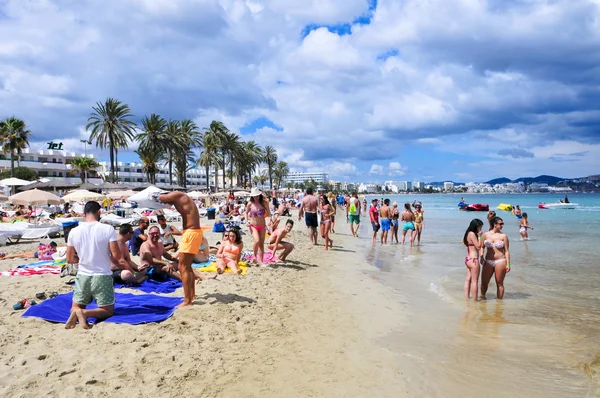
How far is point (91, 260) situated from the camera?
4.20m

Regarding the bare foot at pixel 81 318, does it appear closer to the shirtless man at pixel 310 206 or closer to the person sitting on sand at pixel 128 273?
the person sitting on sand at pixel 128 273

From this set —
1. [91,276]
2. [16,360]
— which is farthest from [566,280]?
[16,360]

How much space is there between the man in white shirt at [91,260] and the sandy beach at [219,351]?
0.22 metres

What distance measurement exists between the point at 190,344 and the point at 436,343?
110 inches

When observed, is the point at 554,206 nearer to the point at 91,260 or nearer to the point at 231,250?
the point at 231,250

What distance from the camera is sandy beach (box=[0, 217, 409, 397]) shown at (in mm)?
3133

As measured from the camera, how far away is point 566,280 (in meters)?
8.31

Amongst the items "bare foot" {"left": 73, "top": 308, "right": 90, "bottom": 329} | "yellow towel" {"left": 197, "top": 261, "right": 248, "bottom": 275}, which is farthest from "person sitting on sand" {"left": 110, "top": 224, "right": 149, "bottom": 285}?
"bare foot" {"left": 73, "top": 308, "right": 90, "bottom": 329}

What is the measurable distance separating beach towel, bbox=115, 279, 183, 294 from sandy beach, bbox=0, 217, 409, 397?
240 millimetres

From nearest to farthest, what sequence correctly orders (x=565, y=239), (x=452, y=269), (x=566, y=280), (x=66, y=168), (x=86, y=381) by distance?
1. (x=86, y=381)
2. (x=566, y=280)
3. (x=452, y=269)
4. (x=565, y=239)
5. (x=66, y=168)

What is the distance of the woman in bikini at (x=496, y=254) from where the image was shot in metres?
6.16

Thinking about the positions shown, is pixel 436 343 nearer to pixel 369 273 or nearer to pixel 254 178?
pixel 369 273

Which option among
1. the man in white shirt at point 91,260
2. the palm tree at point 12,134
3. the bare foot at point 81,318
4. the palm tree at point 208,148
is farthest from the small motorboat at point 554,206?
the palm tree at point 12,134

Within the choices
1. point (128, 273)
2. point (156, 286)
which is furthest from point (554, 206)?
point (128, 273)
